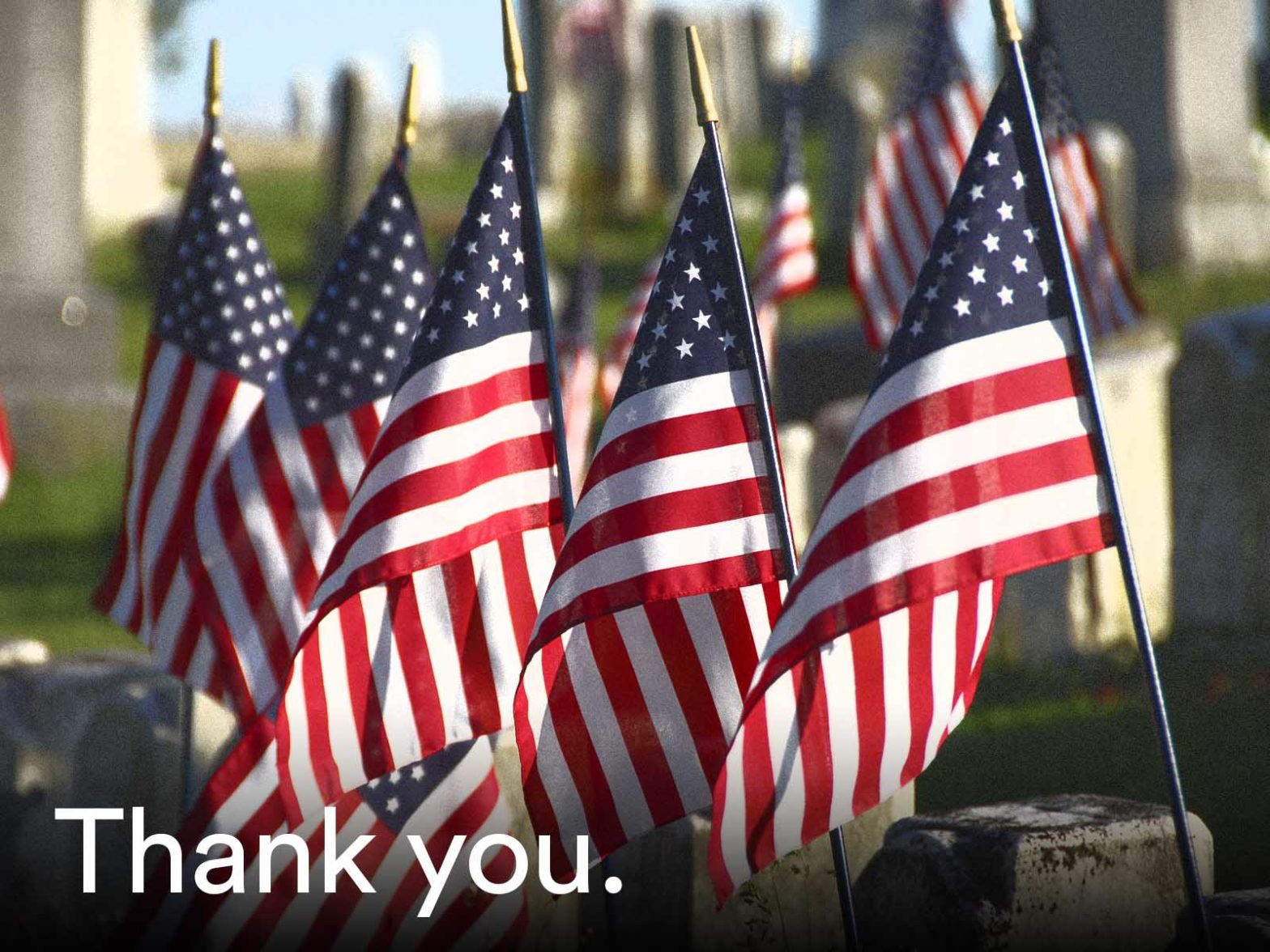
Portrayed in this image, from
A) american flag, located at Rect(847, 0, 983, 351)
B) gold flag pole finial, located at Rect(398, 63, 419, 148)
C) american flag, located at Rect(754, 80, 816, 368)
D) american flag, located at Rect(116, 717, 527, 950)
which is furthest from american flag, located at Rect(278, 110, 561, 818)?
american flag, located at Rect(754, 80, 816, 368)

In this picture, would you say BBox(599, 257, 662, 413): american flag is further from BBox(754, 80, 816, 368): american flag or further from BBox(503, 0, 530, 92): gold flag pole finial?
BBox(503, 0, 530, 92): gold flag pole finial

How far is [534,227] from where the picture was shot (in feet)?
17.9

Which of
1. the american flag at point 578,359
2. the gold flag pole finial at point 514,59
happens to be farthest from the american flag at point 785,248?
the gold flag pole finial at point 514,59

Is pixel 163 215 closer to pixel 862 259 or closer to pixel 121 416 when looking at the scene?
pixel 121 416

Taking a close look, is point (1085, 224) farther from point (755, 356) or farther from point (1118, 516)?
point (1118, 516)

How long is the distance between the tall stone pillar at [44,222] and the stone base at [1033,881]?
365 inches

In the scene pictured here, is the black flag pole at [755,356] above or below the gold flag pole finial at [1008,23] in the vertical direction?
below

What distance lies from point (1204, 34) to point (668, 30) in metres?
9.08

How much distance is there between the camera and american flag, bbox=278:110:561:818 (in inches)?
206

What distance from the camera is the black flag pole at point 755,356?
486 cm

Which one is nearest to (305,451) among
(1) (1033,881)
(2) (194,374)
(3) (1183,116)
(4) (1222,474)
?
(2) (194,374)

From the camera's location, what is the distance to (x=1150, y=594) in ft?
31.0

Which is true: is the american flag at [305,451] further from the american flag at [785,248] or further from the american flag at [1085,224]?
the american flag at [785,248]

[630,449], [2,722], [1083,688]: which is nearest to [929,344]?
[630,449]
